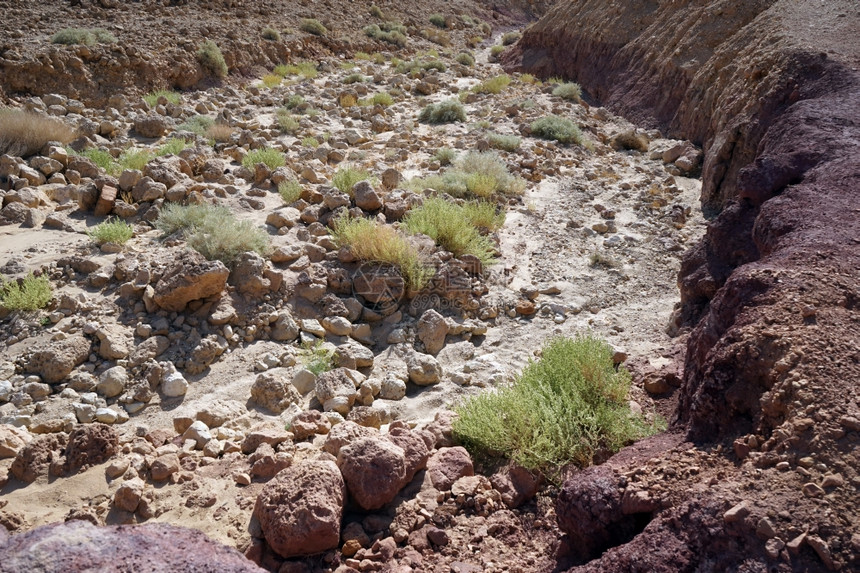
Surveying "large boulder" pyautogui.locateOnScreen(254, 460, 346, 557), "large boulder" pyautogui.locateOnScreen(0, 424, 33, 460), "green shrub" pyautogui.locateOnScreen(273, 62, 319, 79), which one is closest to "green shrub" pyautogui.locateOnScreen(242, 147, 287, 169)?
"large boulder" pyautogui.locateOnScreen(0, 424, 33, 460)

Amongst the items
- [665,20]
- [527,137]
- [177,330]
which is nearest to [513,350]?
[177,330]

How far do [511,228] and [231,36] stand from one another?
396 inches

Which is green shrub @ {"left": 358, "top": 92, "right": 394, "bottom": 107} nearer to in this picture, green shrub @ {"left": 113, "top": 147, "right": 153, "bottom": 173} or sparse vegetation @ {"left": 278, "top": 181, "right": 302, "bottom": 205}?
green shrub @ {"left": 113, "top": 147, "right": 153, "bottom": 173}

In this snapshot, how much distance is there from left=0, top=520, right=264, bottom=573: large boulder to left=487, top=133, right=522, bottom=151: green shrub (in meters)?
7.95

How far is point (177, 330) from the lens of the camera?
14.7 ft

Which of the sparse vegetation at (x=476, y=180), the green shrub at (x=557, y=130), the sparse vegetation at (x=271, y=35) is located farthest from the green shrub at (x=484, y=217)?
the sparse vegetation at (x=271, y=35)

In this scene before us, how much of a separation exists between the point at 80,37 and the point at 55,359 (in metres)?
8.70

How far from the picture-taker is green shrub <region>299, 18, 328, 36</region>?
16.8m

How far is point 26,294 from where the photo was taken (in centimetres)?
431

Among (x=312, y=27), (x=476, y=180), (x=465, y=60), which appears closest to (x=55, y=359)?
(x=476, y=180)

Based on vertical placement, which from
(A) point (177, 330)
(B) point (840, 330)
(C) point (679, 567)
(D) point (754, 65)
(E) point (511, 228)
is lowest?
(A) point (177, 330)

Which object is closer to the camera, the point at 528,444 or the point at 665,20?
the point at 528,444

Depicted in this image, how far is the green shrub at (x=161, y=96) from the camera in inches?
394

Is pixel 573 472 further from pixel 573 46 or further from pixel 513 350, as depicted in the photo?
pixel 573 46
